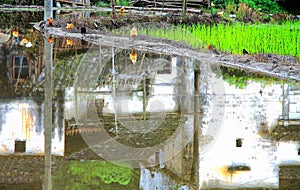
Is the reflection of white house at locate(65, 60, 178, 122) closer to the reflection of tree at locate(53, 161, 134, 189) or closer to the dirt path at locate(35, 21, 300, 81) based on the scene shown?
the reflection of tree at locate(53, 161, 134, 189)

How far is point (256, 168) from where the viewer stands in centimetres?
512

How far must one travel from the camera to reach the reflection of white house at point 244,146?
4879mm

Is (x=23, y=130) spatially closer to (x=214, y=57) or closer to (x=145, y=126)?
(x=145, y=126)

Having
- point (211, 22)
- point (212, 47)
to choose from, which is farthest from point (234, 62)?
point (211, 22)

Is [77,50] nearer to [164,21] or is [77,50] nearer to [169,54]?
[169,54]

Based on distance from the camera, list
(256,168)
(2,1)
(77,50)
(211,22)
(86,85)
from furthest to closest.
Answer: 1. (2,1)
2. (211,22)
3. (77,50)
4. (86,85)
5. (256,168)

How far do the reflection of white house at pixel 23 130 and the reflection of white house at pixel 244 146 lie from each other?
4.35 feet

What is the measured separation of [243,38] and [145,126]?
18.2ft

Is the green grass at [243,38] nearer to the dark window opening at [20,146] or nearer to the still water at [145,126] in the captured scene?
the still water at [145,126]

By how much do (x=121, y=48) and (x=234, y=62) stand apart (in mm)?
2659

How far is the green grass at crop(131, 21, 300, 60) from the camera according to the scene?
10.9 meters

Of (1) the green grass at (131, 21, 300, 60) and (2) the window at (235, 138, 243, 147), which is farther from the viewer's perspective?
(1) the green grass at (131, 21, 300, 60)

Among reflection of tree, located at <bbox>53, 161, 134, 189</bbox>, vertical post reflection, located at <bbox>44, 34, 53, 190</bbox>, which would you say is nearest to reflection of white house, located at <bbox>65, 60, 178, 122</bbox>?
vertical post reflection, located at <bbox>44, 34, 53, 190</bbox>

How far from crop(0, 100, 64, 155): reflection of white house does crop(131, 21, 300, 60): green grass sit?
476 cm
